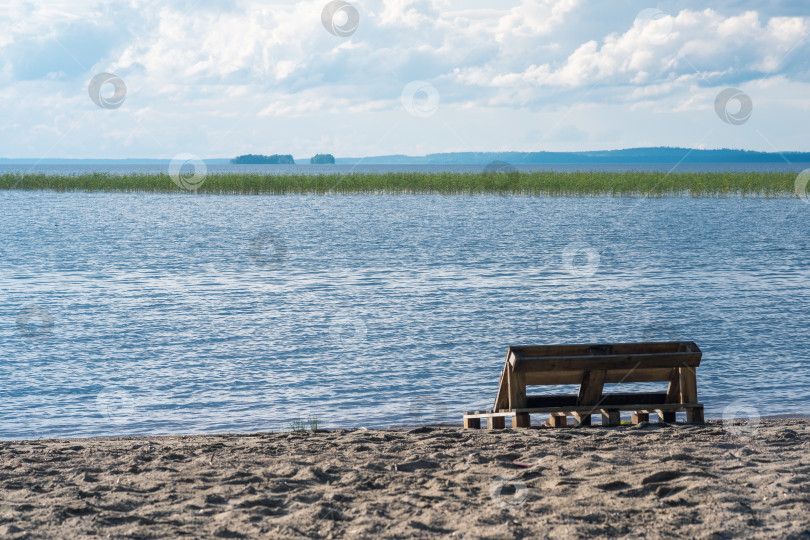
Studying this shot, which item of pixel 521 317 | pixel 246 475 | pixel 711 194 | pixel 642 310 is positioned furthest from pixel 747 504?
pixel 711 194

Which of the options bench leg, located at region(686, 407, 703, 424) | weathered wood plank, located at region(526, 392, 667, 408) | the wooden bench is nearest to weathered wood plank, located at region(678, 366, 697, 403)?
the wooden bench

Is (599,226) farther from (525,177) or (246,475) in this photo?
(246,475)

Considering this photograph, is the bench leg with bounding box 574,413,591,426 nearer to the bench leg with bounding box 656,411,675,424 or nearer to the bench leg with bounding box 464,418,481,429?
the bench leg with bounding box 656,411,675,424

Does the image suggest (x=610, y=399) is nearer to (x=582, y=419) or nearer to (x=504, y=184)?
(x=582, y=419)

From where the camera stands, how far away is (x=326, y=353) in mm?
16828

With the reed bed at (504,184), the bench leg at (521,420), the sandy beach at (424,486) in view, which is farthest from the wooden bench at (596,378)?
the reed bed at (504,184)

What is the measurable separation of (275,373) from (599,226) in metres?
39.0

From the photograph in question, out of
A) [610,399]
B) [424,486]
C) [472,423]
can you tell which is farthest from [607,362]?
[424,486]

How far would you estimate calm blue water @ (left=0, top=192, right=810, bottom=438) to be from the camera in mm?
13023

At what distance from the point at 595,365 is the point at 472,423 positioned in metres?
1.80

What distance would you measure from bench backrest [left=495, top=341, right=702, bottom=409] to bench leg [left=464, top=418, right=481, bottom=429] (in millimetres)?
516

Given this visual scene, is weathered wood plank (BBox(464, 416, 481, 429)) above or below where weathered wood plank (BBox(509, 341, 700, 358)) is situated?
below

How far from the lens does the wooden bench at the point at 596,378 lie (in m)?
9.55

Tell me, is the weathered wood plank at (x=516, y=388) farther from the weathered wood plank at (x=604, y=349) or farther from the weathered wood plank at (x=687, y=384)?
the weathered wood plank at (x=687, y=384)
